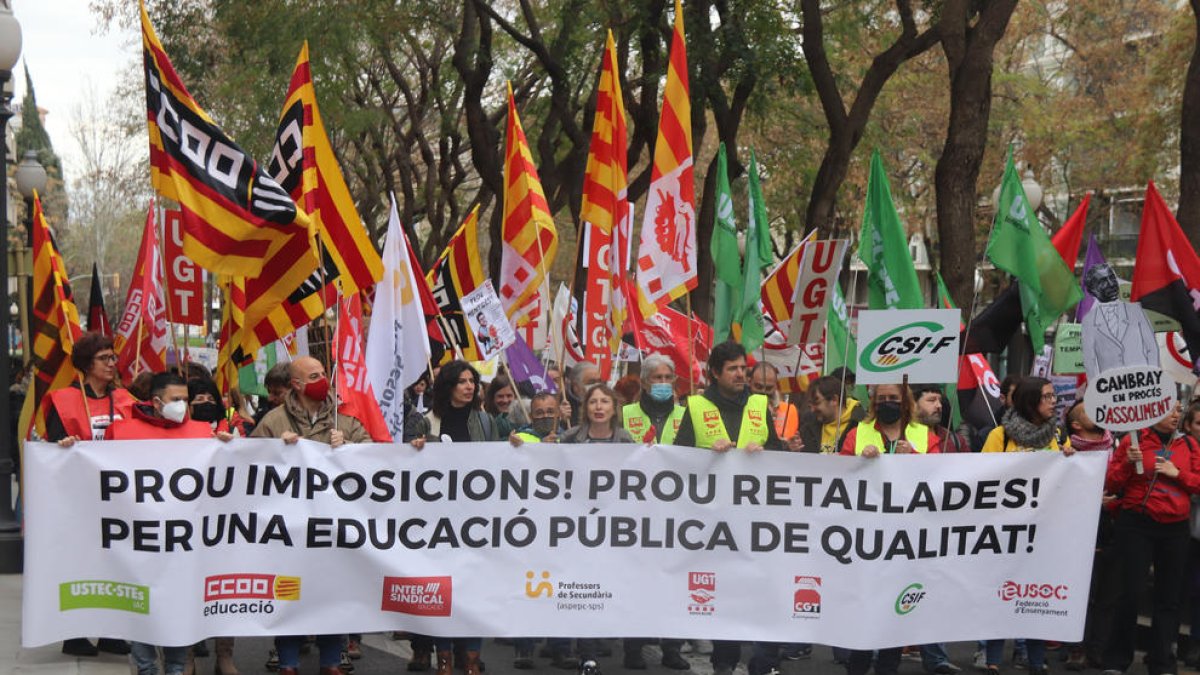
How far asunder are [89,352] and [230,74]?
20630 millimetres

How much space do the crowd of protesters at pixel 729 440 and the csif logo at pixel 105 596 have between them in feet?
0.81

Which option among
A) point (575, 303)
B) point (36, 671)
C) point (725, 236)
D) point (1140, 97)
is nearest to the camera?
point (36, 671)

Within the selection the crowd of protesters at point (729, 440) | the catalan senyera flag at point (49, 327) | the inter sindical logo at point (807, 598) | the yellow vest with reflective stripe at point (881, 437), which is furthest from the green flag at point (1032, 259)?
the catalan senyera flag at point (49, 327)

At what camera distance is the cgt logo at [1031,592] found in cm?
812

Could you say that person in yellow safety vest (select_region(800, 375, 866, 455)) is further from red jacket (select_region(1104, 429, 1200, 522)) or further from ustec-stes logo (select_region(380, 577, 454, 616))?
ustec-stes logo (select_region(380, 577, 454, 616))

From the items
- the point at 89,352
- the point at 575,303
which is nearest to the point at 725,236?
the point at 575,303

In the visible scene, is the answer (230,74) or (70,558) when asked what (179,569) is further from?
(230,74)

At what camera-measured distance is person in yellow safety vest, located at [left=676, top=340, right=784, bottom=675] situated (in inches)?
332

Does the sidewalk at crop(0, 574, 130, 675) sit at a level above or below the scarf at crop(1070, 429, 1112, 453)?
below

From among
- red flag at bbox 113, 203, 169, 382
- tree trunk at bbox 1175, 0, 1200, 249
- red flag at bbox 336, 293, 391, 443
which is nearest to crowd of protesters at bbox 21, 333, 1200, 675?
red flag at bbox 336, 293, 391, 443

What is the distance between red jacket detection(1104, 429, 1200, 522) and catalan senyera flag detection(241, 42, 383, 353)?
13.5ft

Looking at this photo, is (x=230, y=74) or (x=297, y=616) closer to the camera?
(x=297, y=616)

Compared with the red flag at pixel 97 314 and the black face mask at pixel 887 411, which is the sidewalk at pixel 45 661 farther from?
the red flag at pixel 97 314

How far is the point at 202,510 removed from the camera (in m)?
7.78
